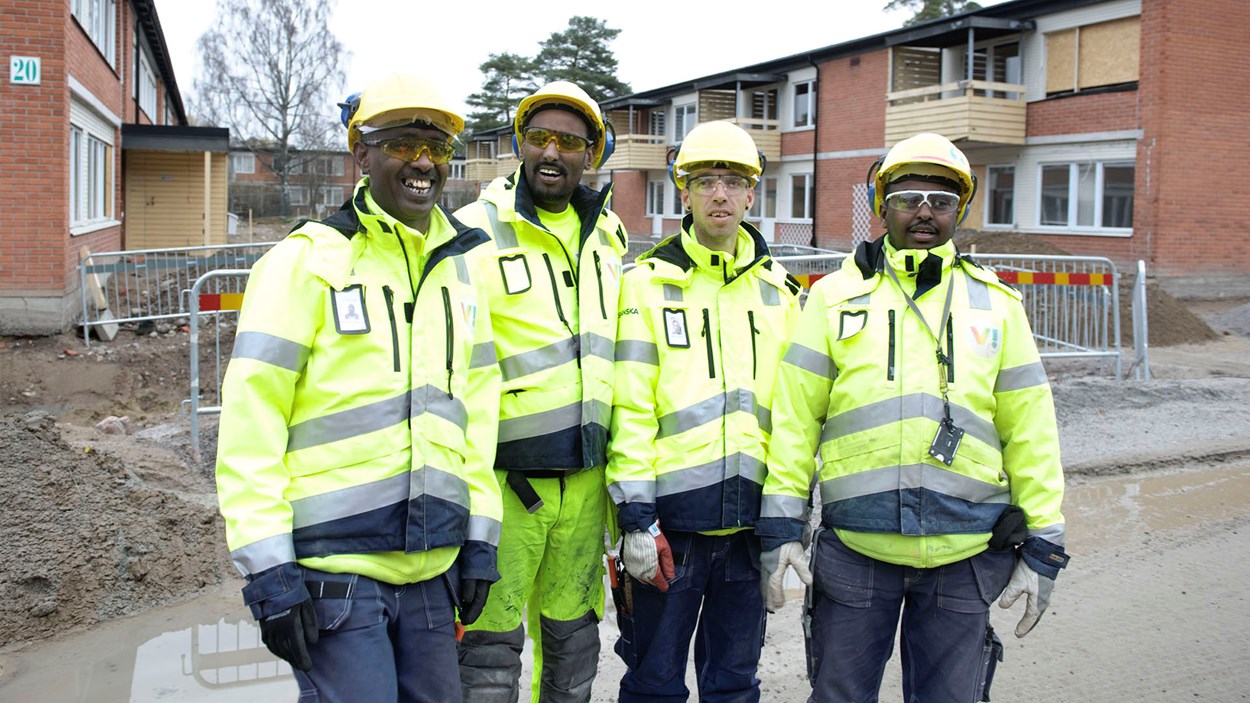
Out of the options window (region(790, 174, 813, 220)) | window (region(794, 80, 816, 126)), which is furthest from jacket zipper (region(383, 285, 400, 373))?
window (region(790, 174, 813, 220))

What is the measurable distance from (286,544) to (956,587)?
79.3 inches

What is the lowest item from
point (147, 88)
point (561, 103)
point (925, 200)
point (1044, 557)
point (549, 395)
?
point (1044, 557)

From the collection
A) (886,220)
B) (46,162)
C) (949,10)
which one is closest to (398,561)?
(886,220)

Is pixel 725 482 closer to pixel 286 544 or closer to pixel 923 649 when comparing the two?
pixel 923 649

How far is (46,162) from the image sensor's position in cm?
1322

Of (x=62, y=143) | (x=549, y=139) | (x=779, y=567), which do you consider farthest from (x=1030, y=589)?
(x=62, y=143)

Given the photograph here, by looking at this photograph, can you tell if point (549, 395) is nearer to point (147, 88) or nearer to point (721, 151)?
point (721, 151)

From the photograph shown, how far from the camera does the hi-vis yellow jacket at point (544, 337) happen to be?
348 centimetres

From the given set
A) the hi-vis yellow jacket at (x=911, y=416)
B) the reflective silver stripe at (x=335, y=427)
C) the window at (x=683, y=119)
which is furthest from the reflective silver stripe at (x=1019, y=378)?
the window at (x=683, y=119)

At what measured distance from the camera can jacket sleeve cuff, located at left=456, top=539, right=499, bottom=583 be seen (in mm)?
2932

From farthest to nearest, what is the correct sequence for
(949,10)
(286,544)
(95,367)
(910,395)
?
(949,10) < (95,367) < (910,395) < (286,544)

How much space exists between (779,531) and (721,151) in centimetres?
134

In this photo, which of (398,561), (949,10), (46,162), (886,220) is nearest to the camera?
(398,561)

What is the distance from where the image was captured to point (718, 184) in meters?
3.71
